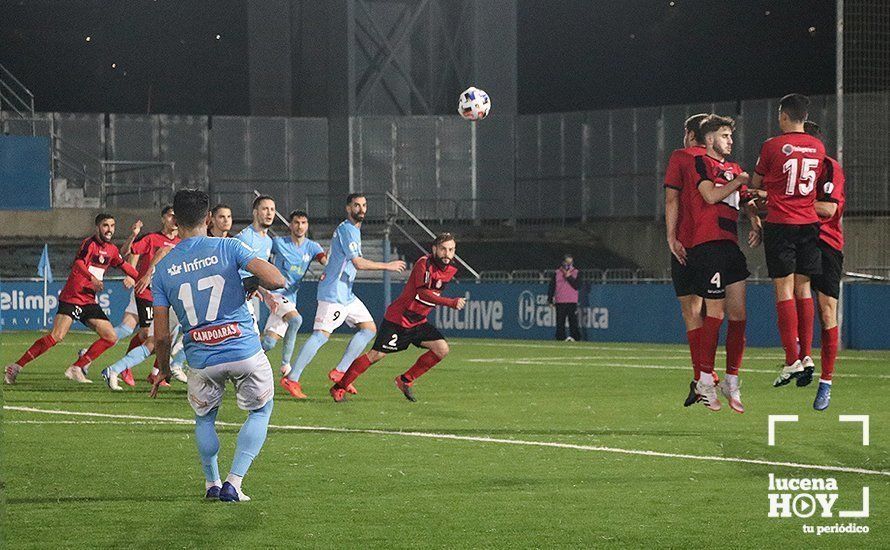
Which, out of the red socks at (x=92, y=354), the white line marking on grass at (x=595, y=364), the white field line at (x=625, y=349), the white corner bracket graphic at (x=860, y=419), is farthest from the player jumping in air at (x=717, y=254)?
the white field line at (x=625, y=349)

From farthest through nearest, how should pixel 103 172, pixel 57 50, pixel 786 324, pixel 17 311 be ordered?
pixel 57 50
pixel 103 172
pixel 17 311
pixel 786 324

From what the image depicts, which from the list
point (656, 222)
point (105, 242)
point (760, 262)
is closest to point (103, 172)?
point (656, 222)

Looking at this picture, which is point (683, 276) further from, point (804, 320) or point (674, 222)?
point (804, 320)

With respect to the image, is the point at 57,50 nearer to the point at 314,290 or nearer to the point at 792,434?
the point at 314,290

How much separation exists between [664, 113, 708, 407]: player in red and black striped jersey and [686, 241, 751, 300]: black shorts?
Answer: 136 millimetres

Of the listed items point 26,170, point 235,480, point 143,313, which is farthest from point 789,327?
point 26,170

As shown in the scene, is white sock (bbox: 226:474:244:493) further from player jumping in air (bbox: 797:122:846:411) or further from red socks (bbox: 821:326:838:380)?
red socks (bbox: 821:326:838:380)

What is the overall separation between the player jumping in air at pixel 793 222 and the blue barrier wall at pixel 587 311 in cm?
1643

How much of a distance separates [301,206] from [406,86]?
14.9 ft

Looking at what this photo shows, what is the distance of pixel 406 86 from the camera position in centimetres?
4425

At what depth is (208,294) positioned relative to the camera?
9.91 metres

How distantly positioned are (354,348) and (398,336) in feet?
4.34

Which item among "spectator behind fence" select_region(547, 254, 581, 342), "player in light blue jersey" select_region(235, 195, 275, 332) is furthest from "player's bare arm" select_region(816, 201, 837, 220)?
"spectator behind fence" select_region(547, 254, 581, 342)

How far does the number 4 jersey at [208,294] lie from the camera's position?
9.88 metres
